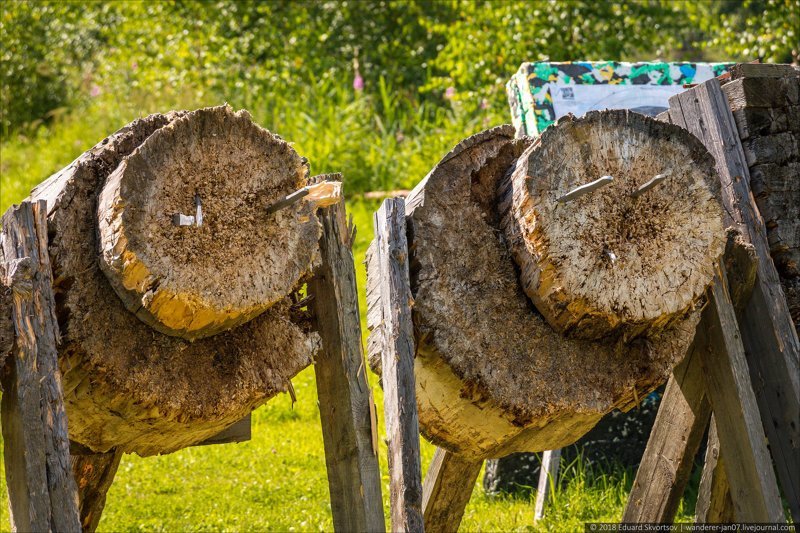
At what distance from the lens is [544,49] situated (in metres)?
7.23

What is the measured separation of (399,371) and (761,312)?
1.11 m

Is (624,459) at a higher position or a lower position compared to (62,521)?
lower

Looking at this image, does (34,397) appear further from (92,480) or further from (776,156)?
(776,156)

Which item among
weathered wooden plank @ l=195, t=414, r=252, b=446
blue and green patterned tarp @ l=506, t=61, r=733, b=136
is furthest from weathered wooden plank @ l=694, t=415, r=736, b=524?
blue and green patterned tarp @ l=506, t=61, r=733, b=136

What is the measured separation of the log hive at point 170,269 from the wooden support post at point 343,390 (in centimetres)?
12

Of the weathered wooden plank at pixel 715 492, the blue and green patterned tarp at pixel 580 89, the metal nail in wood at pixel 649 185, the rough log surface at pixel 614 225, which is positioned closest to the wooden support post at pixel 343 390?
the rough log surface at pixel 614 225

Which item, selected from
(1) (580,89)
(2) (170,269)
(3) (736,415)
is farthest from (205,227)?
(1) (580,89)

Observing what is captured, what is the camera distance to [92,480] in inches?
108

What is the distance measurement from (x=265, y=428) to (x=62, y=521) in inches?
118

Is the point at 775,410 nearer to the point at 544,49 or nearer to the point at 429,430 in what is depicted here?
the point at 429,430

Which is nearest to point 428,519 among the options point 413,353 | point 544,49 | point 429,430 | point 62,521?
point 429,430

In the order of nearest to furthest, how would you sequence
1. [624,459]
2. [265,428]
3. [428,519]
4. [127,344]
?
[127,344] < [428,519] < [624,459] < [265,428]

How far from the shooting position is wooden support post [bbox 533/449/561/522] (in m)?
3.72

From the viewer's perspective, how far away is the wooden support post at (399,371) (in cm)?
209
